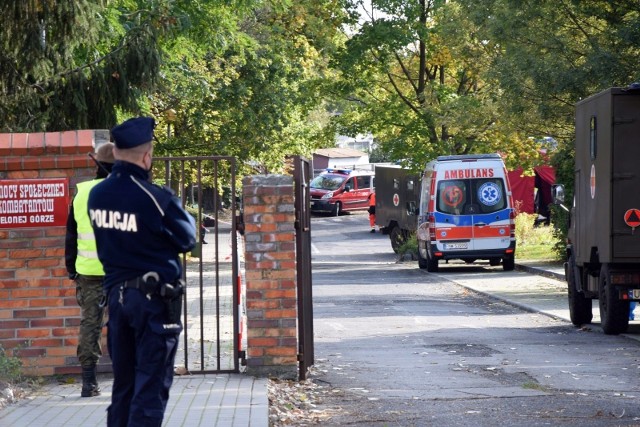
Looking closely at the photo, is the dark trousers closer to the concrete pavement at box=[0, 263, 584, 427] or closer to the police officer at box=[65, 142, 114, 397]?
the concrete pavement at box=[0, 263, 584, 427]

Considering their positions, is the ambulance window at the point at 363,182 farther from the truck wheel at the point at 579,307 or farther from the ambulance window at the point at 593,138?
the ambulance window at the point at 593,138

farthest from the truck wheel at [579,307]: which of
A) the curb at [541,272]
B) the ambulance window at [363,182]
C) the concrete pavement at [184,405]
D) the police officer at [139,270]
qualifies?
the ambulance window at [363,182]

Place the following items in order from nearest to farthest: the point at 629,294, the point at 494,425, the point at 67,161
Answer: the point at 494,425 → the point at 67,161 → the point at 629,294

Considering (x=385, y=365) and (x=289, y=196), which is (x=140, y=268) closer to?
(x=289, y=196)

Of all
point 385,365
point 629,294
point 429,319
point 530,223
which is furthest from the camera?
point 530,223

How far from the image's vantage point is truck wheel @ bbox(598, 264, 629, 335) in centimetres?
1480

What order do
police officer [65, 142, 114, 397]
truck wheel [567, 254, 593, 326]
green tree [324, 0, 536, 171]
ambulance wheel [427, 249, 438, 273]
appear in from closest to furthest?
police officer [65, 142, 114, 397]
truck wheel [567, 254, 593, 326]
ambulance wheel [427, 249, 438, 273]
green tree [324, 0, 536, 171]

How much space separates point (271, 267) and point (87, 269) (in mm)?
1946

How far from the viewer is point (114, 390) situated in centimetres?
644

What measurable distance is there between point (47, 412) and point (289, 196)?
2896 millimetres

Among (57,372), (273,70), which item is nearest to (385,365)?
(57,372)

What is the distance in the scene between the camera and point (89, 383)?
378 inches

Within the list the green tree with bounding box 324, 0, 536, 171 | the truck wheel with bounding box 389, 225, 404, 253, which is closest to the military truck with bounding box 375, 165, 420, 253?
the truck wheel with bounding box 389, 225, 404, 253

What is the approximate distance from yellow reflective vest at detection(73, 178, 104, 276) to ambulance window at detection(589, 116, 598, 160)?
832 centimetres
